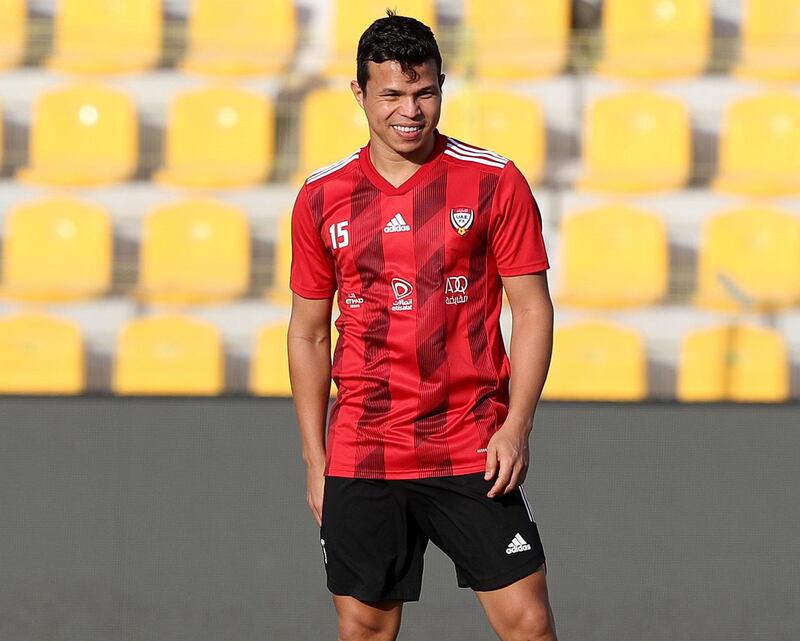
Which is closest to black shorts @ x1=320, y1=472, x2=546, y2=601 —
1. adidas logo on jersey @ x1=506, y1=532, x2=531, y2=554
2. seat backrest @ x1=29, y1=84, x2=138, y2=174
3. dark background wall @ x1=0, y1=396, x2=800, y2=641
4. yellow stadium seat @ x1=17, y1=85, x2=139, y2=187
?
adidas logo on jersey @ x1=506, y1=532, x2=531, y2=554

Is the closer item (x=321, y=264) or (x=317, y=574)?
(x=321, y=264)

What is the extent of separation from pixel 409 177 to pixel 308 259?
10.9 inches

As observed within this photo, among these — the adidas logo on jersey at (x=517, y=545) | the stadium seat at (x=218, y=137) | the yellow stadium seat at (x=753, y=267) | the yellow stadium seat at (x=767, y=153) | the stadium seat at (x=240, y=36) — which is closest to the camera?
the adidas logo on jersey at (x=517, y=545)

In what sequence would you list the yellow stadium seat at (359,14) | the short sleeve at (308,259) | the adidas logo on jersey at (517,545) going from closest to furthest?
1. the adidas logo on jersey at (517,545)
2. the short sleeve at (308,259)
3. the yellow stadium seat at (359,14)

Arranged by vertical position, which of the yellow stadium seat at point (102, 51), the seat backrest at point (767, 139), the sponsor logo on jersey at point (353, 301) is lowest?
the sponsor logo on jersey at point (353, 301)

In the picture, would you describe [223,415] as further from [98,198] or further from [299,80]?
[299,80]

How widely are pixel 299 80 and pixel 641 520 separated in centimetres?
193

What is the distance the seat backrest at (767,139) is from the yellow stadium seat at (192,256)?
1.69 meters

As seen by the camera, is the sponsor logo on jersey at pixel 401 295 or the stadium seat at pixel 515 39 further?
the stadium seat at pixel 515 39

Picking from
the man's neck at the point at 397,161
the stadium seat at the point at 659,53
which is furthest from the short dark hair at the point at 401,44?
the stadium seat at the point at 659,53

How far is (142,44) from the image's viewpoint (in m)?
4.57

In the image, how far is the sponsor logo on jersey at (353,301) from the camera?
2578 millimetres

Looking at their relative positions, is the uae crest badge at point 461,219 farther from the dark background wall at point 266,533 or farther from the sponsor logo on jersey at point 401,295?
the dark background wall at point 266,533

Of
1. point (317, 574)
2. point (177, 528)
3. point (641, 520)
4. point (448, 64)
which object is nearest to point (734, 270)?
point (641, 520)
